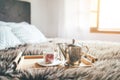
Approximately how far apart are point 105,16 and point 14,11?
1875 millimetres

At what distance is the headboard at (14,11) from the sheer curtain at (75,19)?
764 mm

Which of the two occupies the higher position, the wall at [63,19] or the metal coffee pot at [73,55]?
the wall at [63,19]

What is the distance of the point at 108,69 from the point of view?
1125 mm

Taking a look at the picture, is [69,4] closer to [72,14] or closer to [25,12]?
[72,14]

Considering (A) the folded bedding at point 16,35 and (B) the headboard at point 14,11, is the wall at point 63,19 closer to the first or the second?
(B) the headboard at point 14,11

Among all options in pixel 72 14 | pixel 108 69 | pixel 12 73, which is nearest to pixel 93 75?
pixel 108 69

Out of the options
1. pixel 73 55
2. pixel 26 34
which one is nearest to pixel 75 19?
pixel 26 34

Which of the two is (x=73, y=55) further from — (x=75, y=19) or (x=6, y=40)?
(x=75, y=19)

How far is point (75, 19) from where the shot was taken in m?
3.49

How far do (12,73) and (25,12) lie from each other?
2.21 metres

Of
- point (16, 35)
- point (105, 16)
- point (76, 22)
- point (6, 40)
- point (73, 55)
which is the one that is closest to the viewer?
point (73, 55)

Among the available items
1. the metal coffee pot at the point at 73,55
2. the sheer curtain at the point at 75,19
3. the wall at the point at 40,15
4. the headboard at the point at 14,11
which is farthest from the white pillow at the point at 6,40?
the sheer curtain at the point at 75,19

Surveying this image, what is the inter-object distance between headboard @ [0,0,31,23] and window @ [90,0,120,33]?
133cm

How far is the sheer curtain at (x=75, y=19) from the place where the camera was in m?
3.42
